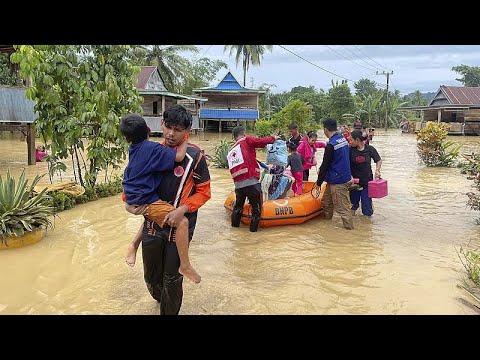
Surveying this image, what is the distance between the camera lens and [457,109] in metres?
36.1

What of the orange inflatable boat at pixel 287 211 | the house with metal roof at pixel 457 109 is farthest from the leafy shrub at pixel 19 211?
the house with metal roof at pixel 457 109

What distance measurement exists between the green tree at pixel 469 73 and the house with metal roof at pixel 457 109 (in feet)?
92.5

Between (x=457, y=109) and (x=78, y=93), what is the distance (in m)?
35.9

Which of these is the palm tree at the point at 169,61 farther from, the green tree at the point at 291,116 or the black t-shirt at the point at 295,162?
the black t-shirt at the point at 295,162

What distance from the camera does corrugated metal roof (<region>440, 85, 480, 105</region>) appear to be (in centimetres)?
3684

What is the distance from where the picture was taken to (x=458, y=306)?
4.22 metres

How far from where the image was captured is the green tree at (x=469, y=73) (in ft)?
207

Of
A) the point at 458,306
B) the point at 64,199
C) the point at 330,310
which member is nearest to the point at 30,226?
the point at 64,199

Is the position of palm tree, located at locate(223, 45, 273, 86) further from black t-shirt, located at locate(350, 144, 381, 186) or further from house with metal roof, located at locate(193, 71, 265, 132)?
black t-shirt, located at locate(350, 144, 381, 186)

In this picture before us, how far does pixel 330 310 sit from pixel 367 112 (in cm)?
4153

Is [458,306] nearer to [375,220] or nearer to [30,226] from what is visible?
[375,220]

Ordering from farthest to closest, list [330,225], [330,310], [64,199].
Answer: [64,199], [330,225], [330,310]

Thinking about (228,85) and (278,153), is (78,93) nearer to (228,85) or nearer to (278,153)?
(278,153)
